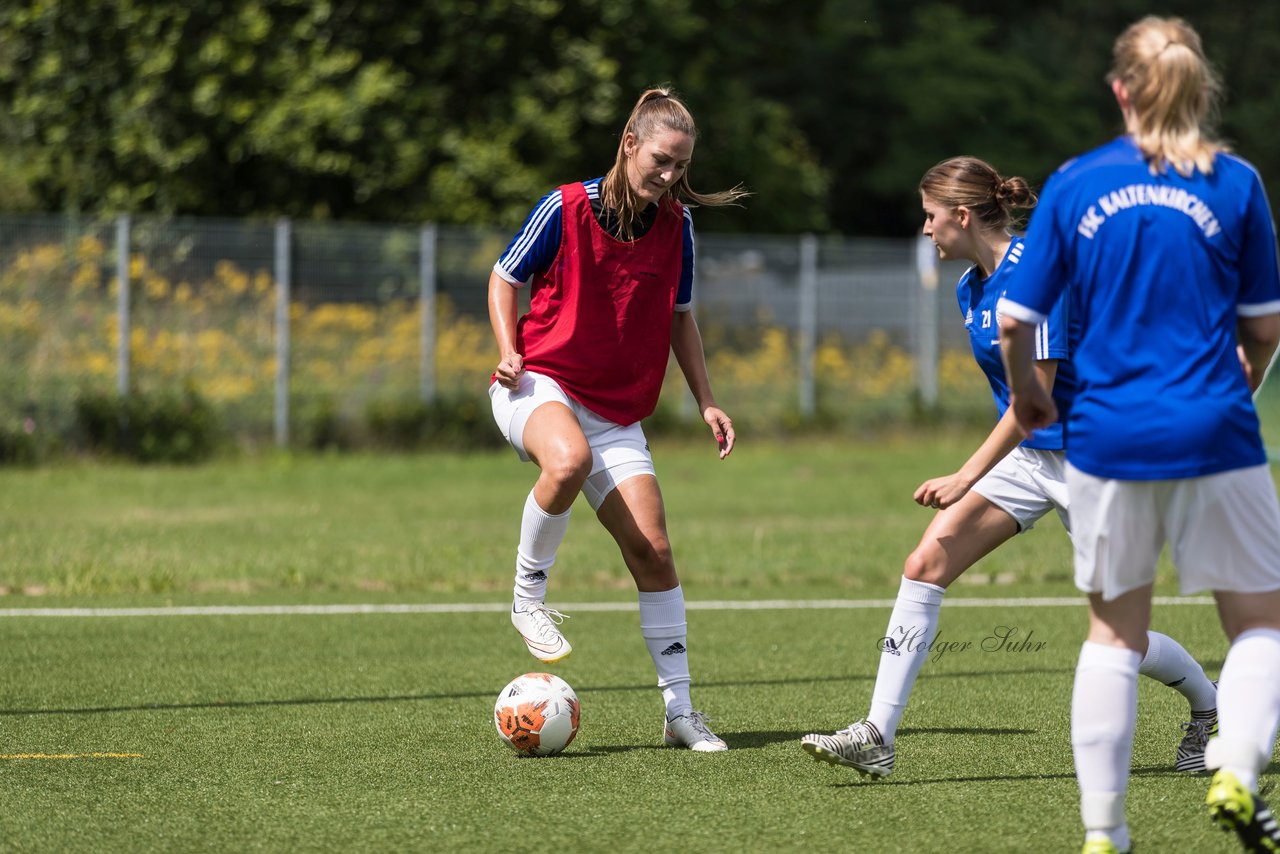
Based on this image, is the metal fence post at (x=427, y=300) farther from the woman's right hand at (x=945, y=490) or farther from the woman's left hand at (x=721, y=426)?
the woman's right hand at (x=945, y=490)

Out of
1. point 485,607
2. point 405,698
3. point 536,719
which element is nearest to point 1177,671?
point 536,719

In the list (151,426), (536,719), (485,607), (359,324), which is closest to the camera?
(536,719)

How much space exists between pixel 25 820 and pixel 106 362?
13.7 metres

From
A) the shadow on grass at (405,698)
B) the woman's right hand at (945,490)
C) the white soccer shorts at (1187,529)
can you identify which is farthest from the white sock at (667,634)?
the white soccer shorts at (1187,529)

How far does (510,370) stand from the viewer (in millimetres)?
5492

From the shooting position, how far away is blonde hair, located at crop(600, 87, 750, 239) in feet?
17.5

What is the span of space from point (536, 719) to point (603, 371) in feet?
3.94

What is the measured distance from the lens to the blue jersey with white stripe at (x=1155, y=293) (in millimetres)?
3584

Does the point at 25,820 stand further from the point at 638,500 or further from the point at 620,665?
the point at 620,665

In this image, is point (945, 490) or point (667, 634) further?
point (667, 634)

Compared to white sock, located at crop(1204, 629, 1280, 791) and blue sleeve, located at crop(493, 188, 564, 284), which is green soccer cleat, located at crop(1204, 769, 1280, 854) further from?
blue sleeve, located at crop(493, 188, 564, 284)

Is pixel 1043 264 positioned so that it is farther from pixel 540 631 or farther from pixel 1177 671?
pixel 540 631

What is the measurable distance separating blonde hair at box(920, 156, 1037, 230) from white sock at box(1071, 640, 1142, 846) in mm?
1615

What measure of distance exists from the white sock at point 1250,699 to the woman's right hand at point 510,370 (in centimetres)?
259
